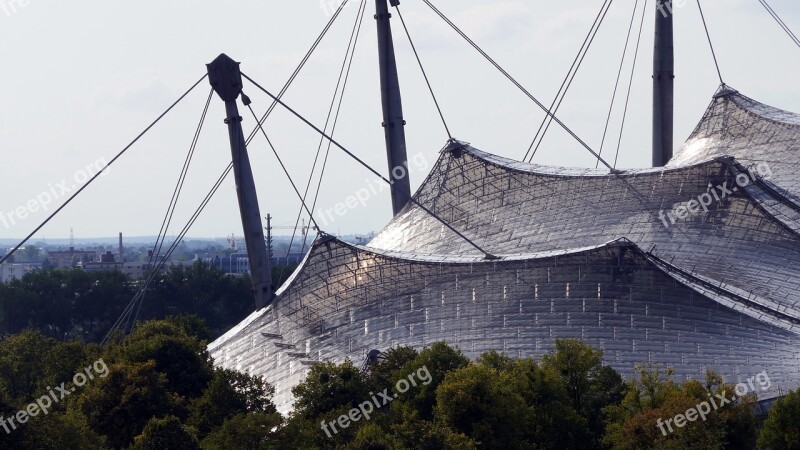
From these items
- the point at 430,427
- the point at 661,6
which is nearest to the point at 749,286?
the point at 430,427

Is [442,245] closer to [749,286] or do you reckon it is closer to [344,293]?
[344,293]

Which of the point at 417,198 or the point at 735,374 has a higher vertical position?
the point at 417,198

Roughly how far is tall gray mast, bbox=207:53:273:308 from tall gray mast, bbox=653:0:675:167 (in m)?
23.4

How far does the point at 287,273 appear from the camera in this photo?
405 ft

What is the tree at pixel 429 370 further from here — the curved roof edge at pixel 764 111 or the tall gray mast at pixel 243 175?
the curved roof edge at pixel 764 111

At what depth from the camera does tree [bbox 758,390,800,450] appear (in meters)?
40.9

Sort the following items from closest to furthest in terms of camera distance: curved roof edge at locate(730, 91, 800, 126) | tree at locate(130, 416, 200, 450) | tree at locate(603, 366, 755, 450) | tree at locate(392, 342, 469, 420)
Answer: tree at locate(603, 366, 755, 450)
tree at locate(130, 416, 200, 450)
tree at locate(392, 342, 469, 420)
curved roof edge at locate(730, 91, 800, 126)

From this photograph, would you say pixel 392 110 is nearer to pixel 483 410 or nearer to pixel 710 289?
pixel 710 289

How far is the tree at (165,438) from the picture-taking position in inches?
1756

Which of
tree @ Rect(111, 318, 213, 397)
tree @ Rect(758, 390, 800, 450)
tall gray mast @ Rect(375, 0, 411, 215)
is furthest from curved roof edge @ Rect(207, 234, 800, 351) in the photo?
tall gray mast @ Rect(375, 0, 411, 215)

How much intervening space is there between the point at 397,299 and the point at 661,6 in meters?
26.5

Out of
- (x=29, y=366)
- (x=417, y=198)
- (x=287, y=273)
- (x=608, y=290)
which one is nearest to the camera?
(x=608, y=290)

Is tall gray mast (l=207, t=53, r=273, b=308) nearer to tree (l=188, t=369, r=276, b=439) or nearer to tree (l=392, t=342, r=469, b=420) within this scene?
tree (l=188, t=369, r=276, b=439)

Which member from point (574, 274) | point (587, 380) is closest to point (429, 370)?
point (587, 380)
